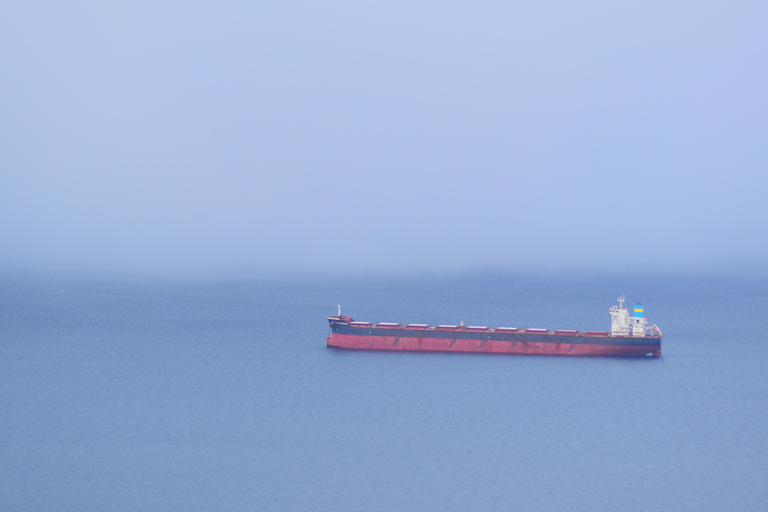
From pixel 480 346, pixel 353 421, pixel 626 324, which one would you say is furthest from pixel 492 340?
pixel 353 421

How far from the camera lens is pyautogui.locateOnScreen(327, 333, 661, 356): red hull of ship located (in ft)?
212

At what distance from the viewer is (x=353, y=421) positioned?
46.8 metres

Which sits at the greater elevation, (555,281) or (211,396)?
(555,281)

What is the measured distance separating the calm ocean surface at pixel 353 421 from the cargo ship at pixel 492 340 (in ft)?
4.59

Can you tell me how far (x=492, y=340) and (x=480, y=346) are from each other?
1076 millimetres

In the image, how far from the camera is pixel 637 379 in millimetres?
58000

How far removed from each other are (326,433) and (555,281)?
9050 centimetres

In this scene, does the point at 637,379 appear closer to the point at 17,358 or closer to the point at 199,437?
the point at 199,437

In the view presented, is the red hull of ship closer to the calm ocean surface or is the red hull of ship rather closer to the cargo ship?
the cargo ship

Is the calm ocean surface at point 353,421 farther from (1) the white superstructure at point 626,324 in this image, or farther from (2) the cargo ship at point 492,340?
(1) the white superstructure at point 626,324

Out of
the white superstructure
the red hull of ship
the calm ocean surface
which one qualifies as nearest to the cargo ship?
the red hull of ship

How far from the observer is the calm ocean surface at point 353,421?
37375mm

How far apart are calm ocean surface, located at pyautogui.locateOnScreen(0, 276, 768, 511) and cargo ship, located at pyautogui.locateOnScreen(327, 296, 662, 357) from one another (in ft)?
4.59

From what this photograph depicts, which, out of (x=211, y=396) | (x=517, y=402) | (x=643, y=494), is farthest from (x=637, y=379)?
(x=211, y=396)
